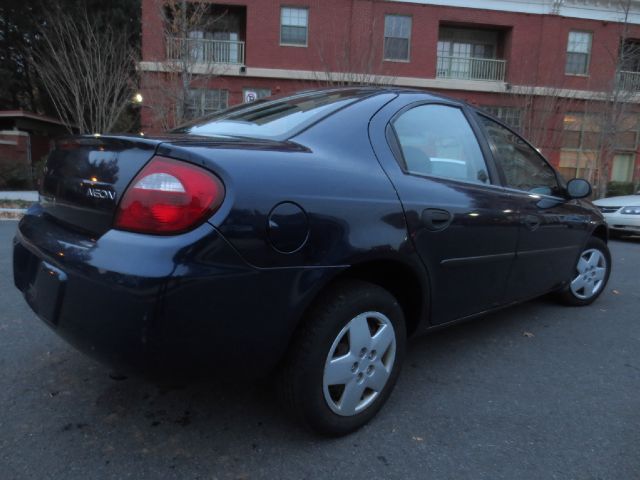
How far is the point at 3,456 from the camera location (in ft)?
6.39

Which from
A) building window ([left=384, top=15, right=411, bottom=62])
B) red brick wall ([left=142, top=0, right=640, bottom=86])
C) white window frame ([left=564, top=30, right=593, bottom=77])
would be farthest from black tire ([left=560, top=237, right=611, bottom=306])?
white window frame ([left=564, top=30, right=593, bottom=77])

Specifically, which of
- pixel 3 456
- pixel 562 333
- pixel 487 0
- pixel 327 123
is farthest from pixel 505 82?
pixel 3 456

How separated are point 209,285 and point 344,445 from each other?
102 cm

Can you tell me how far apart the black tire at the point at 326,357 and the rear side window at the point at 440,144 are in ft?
2.33

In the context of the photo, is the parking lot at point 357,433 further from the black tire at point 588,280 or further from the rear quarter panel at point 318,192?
the black tire at point 588,280

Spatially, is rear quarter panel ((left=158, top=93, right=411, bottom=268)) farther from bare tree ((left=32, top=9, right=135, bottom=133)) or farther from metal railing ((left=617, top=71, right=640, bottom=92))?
metal railing ((left=617, top=71, right=640, bottom=92))

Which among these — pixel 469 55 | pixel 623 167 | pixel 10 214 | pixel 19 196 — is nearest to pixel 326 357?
pixel 10 214

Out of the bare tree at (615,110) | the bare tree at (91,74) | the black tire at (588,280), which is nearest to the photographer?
the black tire at (588,280)

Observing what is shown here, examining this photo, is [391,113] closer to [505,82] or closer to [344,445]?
[344,445]

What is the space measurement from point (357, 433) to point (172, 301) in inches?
45.0

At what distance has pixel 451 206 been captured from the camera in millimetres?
2486

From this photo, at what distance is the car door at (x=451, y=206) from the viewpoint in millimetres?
2338

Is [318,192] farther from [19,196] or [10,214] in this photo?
[19,196]

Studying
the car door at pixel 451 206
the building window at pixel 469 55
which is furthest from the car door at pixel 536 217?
the building window at pixel 469 55
